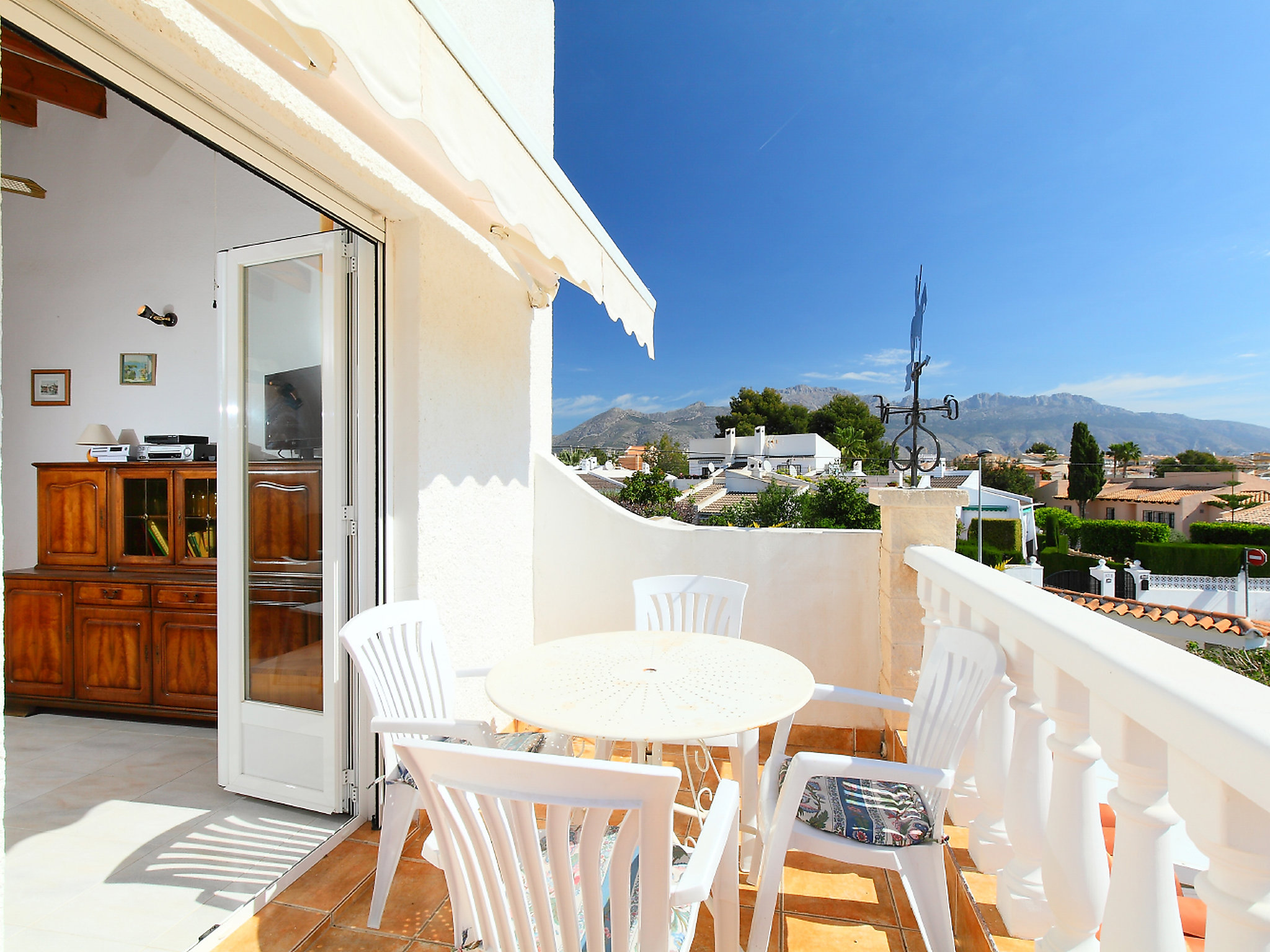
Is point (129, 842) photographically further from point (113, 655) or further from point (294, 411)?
point (294, 411)

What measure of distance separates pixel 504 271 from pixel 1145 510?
54.3m

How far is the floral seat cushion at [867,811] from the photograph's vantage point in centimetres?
181

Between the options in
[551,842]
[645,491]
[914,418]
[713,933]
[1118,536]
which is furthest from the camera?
[1118,536]

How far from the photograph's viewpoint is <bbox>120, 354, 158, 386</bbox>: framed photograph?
16.0 feet

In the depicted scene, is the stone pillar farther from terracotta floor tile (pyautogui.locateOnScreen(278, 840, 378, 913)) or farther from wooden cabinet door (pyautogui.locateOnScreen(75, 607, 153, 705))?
wooden cabinet door (pyautogui.locateOnScreen(75, 607, 153, 705))

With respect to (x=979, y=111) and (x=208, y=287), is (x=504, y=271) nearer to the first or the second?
(x=208, y=287)

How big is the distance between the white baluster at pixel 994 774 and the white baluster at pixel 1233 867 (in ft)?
3.83

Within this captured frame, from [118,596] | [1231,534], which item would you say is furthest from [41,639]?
[1231,534]

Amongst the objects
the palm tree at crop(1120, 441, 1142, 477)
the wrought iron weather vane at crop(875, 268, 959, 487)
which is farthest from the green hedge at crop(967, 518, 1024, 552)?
the wrought iron weather vane at crop(875, 268, 959, 487)

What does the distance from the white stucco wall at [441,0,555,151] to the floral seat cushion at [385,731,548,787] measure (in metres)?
3.04

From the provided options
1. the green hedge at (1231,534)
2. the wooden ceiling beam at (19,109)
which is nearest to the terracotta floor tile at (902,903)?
the wooden ceiling beam at (19,109)

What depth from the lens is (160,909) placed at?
2.38 meters

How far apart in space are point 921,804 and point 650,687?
95cm

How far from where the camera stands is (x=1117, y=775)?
1471mm
